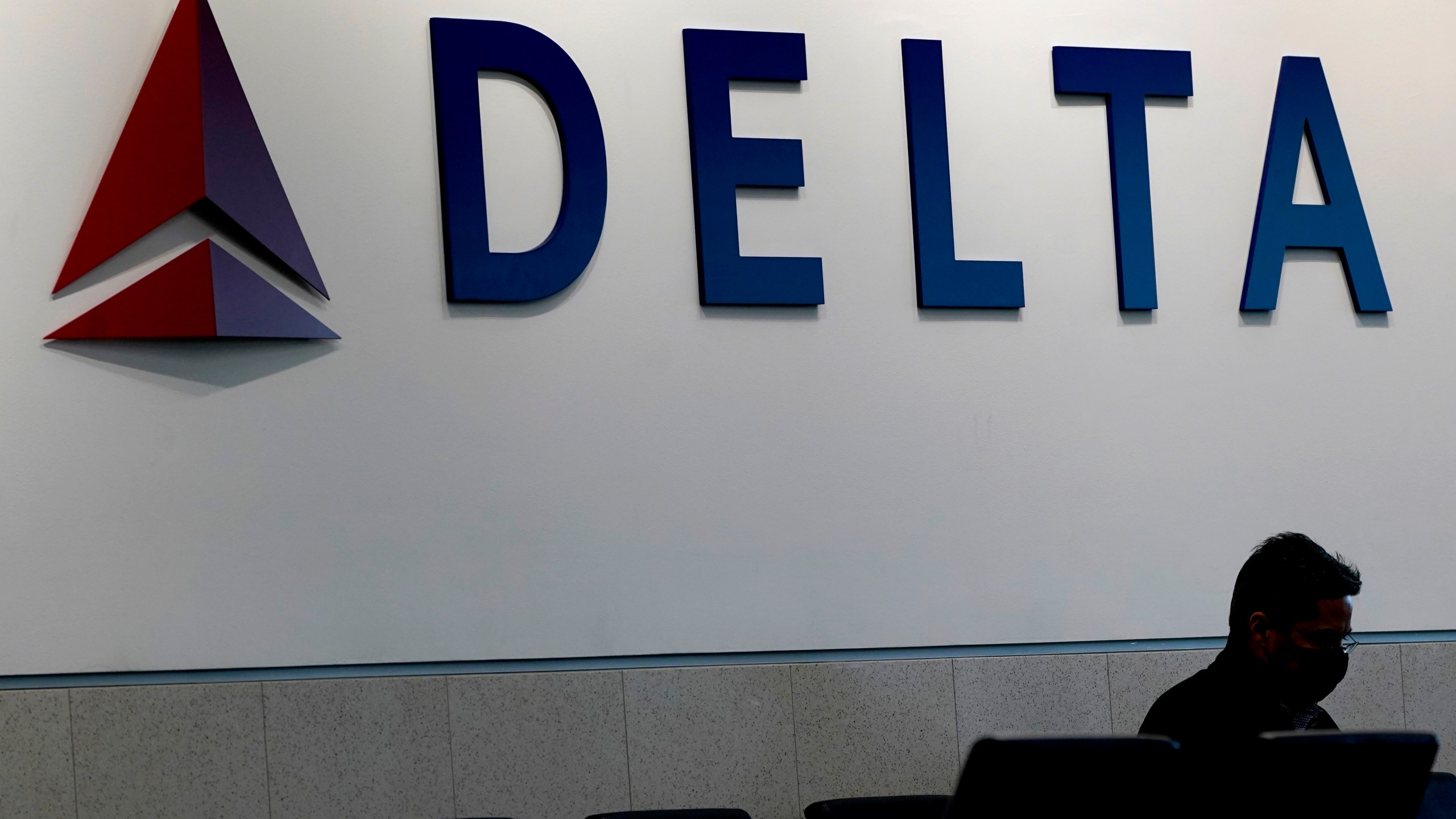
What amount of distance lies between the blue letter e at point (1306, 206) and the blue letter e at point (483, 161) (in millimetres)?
2097

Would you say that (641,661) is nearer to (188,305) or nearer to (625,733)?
(625,733)

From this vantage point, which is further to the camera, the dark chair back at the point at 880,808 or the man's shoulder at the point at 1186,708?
the dark chair back at the point at 880,808

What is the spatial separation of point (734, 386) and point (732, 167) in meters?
0.65

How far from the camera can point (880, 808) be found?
3.25 metres

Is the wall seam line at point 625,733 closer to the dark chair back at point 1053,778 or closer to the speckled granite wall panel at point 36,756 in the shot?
the speckled granite wall panel at point 36,756

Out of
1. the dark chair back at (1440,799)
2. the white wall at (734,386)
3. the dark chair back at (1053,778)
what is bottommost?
the dark chair back at (1440,799)

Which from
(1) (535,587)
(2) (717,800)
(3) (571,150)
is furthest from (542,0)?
(2) (717,800)

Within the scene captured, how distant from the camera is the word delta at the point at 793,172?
348cm

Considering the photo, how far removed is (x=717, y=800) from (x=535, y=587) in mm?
800

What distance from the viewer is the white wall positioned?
3.26 m

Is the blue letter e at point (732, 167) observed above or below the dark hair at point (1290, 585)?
above

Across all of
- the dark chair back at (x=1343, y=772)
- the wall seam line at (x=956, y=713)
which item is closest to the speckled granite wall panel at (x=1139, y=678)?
the wall seam line at (x=956, y=713)

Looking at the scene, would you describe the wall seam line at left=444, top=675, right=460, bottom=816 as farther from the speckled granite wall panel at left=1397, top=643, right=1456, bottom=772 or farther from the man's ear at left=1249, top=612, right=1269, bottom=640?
the speckled granite wall panel at left=1397, top=643, right=1456, bottom=772

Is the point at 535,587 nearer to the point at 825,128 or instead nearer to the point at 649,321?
the point at 649,321
